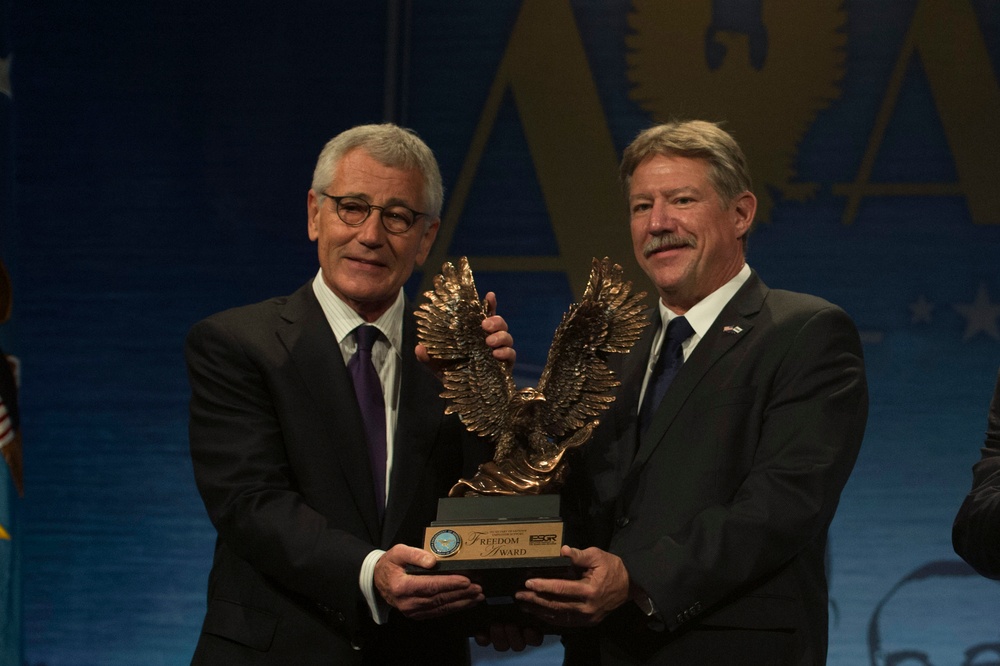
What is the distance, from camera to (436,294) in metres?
2.52

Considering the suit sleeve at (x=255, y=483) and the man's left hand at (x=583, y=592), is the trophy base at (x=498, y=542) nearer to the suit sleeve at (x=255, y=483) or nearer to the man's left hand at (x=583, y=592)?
the man's left hand at (x=583, y=592)

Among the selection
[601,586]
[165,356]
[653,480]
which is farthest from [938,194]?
[165,356]

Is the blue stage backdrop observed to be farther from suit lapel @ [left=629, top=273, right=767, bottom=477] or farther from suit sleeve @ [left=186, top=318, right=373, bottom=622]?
suit sleeve @ [left=186, top=318, right=373, bottom=622]

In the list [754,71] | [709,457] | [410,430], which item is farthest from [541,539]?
[754,71]

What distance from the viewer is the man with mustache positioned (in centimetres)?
210

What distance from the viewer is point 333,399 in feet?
8.02

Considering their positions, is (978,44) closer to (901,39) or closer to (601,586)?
(901,39)

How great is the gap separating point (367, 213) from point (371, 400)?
17.2 inches

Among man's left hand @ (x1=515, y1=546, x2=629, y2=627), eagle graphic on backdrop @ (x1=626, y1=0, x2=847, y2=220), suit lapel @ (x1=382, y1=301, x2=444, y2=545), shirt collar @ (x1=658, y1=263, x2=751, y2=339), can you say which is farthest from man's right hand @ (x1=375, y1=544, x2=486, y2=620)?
eagle graphic on backdrop @ (x1=626, y1=0, x2=847, y2=220)

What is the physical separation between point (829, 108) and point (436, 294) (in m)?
1.90

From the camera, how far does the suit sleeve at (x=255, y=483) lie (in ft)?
7.30

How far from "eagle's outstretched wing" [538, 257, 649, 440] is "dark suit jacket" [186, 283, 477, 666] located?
0.95 feet

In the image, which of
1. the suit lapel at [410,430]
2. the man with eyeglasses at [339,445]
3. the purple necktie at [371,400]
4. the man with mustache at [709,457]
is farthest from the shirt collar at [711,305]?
the purple necktie at [371,400]

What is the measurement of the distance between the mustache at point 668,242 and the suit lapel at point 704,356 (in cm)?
16
